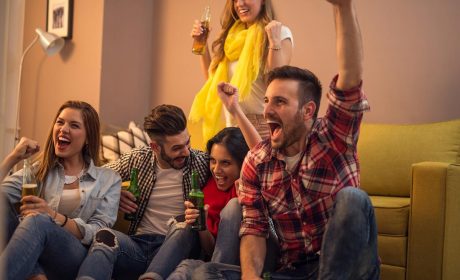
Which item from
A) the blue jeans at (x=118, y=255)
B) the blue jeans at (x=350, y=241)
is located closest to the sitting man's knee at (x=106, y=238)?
the blue jeans at (x=118, y=255)

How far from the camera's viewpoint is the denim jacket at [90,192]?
2.08 meters

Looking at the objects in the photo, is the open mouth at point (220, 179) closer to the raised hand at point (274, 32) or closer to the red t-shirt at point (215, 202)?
the red t-shirt at point (215, 202)

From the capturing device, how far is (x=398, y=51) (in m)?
3.23

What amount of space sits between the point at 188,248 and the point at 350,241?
2.28 ft

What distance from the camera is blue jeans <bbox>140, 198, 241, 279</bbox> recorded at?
180cm

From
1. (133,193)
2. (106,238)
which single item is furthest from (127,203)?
(106,238)

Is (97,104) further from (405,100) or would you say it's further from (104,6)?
(405,100)

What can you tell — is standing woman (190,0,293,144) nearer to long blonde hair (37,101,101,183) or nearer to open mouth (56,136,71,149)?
long blonde hair (37,101,101,183)

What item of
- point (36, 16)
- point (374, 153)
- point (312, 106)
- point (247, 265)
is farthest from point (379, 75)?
point (36, 16)

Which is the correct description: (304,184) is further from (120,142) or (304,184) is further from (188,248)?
(120,142)

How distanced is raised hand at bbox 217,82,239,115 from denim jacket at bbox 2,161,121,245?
501 millimetres

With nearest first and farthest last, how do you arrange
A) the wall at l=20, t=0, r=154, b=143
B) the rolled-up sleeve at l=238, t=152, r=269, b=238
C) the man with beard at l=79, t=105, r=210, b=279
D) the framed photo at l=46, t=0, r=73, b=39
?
the rolled-up sleeve at l=238, t=152, r=269, b=238, the man with beard at l=79, t=105, r=210, b=279, the wall at l=20, t=0, r=154, b=143, the framed photo at l=46, t=0, r=73, b=39

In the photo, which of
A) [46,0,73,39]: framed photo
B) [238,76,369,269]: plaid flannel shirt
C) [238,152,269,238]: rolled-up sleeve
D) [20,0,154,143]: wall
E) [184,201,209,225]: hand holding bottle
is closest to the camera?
[238,76,369,269]: plaid flannel shirt

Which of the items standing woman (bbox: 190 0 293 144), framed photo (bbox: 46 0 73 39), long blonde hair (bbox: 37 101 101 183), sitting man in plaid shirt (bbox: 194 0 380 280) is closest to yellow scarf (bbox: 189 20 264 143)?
standing woman (bbox: 190 0 293 144)
